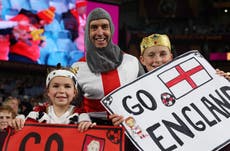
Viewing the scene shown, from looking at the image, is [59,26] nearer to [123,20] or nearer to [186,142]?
[123,20]

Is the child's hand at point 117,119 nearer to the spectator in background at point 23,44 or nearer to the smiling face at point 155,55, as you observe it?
the smiling face at point 155,55

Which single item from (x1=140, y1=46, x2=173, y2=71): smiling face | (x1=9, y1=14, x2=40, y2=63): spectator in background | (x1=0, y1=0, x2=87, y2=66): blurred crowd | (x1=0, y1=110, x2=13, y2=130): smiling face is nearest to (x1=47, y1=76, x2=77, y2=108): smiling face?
(x1=140, y1=46, x2=173, y2=71): smiling face

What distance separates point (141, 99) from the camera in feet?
9.72

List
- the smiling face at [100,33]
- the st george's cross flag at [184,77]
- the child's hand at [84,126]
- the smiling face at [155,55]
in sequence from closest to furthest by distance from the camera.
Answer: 1. the child's hand at [84,126]
2. the st george's cross flag at [184,77]
3. the smiling face at [155,55]
4. the smiling face at [100,33]

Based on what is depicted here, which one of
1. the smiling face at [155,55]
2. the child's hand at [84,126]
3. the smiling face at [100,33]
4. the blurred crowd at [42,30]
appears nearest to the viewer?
the child's hand at [84,126]

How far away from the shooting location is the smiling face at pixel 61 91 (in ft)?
10.2

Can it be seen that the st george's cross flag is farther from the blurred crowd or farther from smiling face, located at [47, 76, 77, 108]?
the blurred crowd

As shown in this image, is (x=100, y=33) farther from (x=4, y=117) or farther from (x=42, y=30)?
(x=42, y=30)

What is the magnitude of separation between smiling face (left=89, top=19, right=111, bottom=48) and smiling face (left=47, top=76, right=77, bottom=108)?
38 centimetres

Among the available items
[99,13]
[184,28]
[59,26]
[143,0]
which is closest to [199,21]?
[184,28]

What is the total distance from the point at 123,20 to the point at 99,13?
1994 centimetres

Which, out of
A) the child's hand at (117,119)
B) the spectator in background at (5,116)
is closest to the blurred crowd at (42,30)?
the spectator in background at (5,116)

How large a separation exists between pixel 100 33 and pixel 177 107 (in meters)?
0.83

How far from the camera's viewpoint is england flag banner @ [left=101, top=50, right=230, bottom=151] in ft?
9.18
